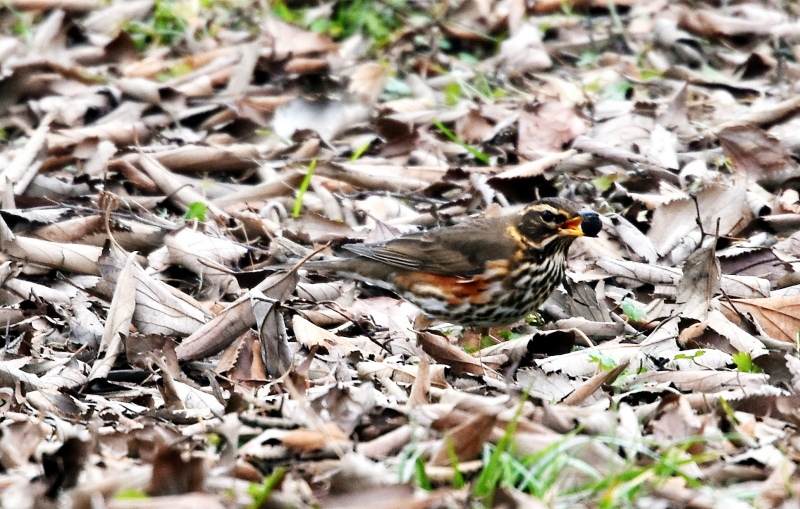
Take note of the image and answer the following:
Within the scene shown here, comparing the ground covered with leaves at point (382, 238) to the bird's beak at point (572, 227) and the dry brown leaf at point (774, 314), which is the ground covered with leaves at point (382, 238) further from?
the bird's beak at point (572, 227)

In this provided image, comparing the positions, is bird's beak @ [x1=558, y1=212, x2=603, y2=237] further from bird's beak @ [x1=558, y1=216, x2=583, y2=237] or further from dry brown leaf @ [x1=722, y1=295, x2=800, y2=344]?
dry brown leaf @ [x1=722, y1=295, x2=800, y2=344]

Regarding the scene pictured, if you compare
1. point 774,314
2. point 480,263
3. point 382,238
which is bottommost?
point 382,238

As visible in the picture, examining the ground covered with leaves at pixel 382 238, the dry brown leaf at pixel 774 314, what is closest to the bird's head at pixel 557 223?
the ground covered with leaves at pixel 382 238

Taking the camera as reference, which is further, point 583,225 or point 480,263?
point 480,263

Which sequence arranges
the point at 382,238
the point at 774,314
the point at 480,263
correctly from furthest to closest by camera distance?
the point at 382,238
the point at 480,263
the point at 774,314

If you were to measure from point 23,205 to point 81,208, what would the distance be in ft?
1.60

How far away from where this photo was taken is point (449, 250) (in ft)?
23.4

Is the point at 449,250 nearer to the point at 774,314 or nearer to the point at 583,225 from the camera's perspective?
the point at 583,225

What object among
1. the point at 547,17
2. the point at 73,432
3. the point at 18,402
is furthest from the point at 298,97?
the point at 73,432

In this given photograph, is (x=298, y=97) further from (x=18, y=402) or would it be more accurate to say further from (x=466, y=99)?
(x=18, y=402)

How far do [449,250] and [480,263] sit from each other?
0.22 meters

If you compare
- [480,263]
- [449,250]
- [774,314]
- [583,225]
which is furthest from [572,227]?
[774,314]

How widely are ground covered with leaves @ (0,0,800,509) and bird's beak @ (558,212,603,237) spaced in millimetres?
323

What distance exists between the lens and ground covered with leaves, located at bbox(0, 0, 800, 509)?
4211 mm
